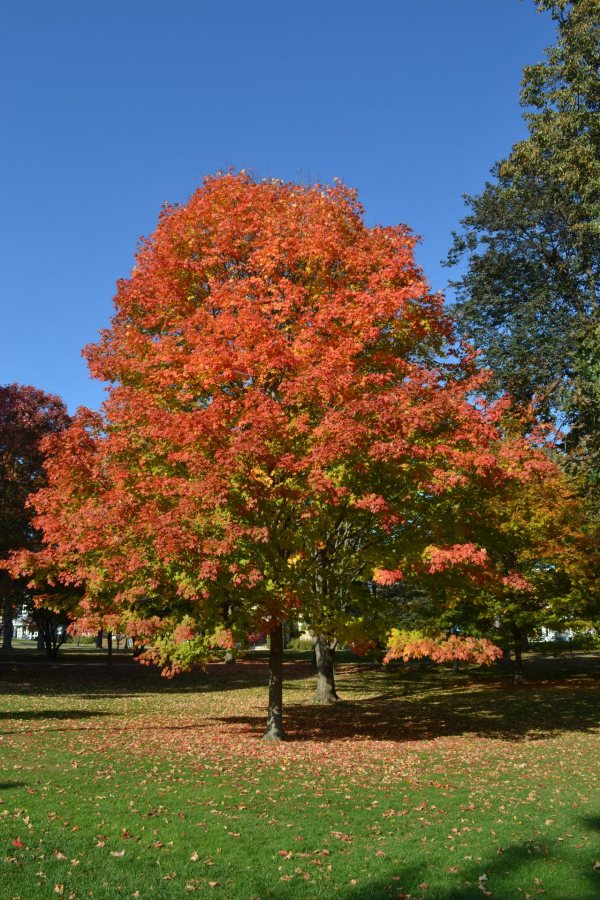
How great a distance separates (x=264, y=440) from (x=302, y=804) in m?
6.36

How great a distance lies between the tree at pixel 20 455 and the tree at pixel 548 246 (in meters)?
21.0

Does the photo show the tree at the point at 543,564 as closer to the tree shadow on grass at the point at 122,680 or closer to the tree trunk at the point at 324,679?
the tree trunk at the point at 324,679

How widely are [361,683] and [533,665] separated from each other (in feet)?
43.3

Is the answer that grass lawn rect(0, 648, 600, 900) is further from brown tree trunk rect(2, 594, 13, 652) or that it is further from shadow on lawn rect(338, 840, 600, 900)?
brown tree trunk rect(2, 594, 13, 652)

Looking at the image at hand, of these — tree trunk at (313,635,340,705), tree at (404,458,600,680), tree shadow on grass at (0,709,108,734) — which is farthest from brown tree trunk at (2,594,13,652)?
tree at (404,458,600,680)

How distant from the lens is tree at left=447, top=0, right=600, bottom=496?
22812mm

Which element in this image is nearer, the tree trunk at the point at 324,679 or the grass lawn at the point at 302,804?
the grass lawn at the point at 302,804

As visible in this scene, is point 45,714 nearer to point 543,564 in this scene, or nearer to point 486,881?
point 486,881

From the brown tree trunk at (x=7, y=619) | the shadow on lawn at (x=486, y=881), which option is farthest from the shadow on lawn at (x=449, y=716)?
the brown tree trunk at (x=7, y=619)

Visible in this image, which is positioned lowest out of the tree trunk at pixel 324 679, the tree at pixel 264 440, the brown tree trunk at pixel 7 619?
the tree trunk at pixel 324 679

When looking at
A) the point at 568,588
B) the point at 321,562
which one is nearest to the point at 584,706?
the point at 568,588

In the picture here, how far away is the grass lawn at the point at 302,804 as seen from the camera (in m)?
7.32

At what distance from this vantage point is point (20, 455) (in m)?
36.1

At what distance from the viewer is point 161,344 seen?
54.4 ft
